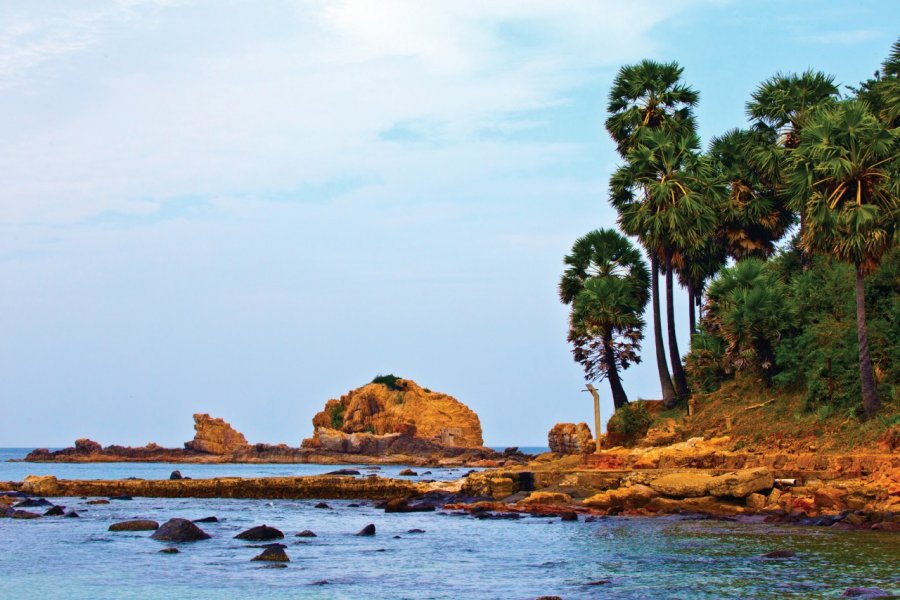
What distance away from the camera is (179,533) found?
28672 millimetres

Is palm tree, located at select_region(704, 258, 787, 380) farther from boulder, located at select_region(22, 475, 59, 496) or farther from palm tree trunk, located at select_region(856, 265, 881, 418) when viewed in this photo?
boulder, located at select_region(22, 475, 59, 496)

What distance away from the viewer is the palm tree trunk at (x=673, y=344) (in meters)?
46.2

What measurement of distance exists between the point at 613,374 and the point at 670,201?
9.39m

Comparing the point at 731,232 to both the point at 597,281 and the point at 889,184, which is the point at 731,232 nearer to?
the point at 597,281

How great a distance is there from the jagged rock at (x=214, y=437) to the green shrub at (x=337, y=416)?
454 inches

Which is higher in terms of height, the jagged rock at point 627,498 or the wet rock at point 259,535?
the jagged rock at point 627,498

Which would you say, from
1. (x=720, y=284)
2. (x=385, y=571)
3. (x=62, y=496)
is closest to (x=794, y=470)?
(x=720, y=284)

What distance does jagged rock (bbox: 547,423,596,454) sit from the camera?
55094mm

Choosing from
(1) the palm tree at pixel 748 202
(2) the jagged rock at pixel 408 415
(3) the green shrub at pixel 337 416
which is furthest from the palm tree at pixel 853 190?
(3) the green shrub at pixel 337 416

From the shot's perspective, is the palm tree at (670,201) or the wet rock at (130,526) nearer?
the wet rock at (130,526)

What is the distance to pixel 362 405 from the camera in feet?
386

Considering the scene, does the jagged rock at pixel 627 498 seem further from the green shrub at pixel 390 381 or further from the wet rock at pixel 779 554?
the green shrub at pixel 390 381

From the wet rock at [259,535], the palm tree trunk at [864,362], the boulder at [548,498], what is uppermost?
the palm tree trunk at [864,362]

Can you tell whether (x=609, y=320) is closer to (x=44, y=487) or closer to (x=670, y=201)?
(x=670, y=201)
